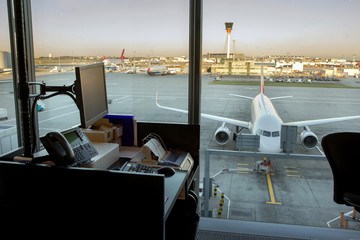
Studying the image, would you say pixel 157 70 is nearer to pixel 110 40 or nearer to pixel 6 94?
pixel 110 40

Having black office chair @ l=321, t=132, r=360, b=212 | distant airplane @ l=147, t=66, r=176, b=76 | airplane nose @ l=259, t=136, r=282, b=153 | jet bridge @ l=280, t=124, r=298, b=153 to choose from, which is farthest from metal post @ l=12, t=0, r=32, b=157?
airplane nose @ l=259, t=136, r=282, b=153

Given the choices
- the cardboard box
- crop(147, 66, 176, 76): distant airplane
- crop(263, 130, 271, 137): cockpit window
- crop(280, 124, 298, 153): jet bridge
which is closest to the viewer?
the cardboard box

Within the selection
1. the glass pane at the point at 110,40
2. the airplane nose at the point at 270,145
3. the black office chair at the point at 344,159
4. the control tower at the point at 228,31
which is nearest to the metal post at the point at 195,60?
the glass pane at the point at 110,40


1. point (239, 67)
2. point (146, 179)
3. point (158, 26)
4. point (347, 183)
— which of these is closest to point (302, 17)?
point (239, 67)

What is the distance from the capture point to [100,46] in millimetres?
3152

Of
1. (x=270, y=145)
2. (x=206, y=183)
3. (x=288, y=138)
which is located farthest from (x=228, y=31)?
(x=270, y=145)

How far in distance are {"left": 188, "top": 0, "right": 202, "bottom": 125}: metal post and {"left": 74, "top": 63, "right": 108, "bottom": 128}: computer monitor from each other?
984mm

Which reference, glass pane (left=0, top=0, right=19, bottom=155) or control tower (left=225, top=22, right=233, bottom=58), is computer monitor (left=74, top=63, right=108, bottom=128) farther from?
control tower (left=225, top=22, right=233, bottom=58)

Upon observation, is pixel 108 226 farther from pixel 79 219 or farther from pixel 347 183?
pixel 347 183

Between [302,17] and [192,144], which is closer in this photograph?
[192,144]

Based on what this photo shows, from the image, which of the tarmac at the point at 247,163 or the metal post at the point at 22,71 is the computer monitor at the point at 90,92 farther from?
the tarmac at the point at 247,163

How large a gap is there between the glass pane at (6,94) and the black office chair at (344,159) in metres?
2.83

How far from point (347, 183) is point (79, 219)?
171cm

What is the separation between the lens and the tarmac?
115 inches
